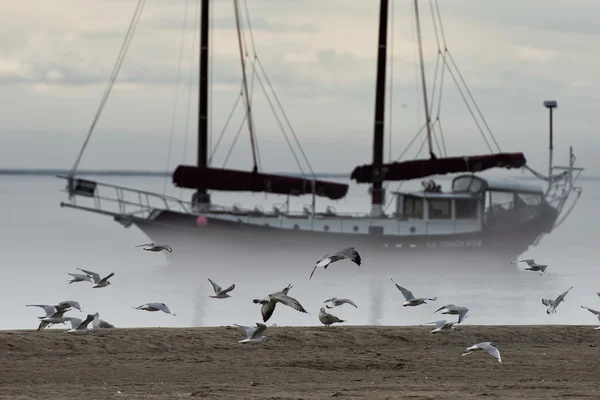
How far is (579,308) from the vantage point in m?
31.5

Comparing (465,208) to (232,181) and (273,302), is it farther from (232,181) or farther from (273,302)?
(273,302)

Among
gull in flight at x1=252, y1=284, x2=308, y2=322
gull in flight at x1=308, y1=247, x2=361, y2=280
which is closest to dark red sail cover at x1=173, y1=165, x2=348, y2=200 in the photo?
gull in flight at x1=308, y1=247, x2=361, y2=280

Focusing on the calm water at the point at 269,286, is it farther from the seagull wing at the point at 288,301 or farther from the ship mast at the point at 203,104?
the seagull wing at the point at 288,301

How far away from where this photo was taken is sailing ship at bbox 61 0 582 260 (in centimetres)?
4772

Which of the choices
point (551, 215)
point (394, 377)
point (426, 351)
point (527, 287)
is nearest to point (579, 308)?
point (527, 287)

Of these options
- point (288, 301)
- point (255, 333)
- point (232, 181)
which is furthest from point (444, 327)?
point (232, 181)

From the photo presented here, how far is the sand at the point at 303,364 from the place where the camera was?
48.1ft

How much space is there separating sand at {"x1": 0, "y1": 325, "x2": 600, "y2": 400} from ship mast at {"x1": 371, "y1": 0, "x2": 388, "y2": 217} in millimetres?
28553

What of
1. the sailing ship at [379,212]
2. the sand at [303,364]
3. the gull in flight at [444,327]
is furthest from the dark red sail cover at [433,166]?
the gull in flight at [444,327]

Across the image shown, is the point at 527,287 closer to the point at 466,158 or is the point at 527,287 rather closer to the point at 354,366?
the point at 466,158

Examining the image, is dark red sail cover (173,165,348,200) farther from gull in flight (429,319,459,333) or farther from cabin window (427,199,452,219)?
gull in flight (429,319,459,333)

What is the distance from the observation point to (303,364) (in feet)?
55.6

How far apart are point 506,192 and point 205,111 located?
11554 mm

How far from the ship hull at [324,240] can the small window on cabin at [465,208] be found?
70cm
